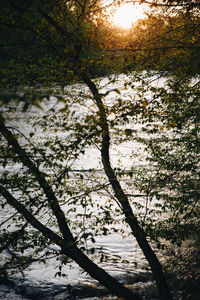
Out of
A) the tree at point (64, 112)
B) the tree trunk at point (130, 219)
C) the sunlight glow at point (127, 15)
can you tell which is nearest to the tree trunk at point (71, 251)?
the tree at point (64, 112)

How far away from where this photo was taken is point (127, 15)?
5879 mm

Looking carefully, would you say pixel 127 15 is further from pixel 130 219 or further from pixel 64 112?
pixel 130 219

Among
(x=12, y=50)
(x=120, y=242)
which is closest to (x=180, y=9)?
(x=12, y=50)

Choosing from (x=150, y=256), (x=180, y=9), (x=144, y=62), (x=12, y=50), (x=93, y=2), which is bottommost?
(x=150, y=256)

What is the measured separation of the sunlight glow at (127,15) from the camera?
554cm

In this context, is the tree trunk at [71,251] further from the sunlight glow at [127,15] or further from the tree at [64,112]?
the sunlight glow at [127,15]

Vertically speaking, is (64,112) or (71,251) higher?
(64,112)

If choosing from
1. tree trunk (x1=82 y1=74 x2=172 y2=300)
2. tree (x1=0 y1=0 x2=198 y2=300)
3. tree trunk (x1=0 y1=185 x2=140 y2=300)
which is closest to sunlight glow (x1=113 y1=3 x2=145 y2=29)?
tree (x1=0 y1=0 x2=198 y2=300)

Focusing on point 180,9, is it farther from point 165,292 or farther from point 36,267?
point 36,267

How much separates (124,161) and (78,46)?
31.0 feet

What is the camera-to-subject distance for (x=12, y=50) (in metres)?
3.68

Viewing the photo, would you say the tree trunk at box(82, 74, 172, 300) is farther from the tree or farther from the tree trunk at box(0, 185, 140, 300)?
the tree trunk at box(0, 185, 140, 300)

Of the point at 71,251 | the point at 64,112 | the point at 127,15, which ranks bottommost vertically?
the point at 71,251

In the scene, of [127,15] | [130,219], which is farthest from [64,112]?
[127,15]
